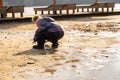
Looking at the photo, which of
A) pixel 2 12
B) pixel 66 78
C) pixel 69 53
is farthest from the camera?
pixel 2 12

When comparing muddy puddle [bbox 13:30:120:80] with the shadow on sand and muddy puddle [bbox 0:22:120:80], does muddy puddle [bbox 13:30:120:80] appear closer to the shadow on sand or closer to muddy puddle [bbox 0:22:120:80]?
muddy puddle [bbox 0:22:120:80]

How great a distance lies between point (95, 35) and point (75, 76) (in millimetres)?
6181

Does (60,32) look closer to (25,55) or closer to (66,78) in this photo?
(25,55)

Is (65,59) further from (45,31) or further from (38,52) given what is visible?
(45,31)

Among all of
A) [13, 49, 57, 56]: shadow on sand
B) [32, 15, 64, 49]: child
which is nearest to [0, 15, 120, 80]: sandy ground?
[13, 49, 57, 56]: shadow on sand

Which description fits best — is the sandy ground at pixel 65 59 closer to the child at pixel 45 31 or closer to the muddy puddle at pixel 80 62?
the muddy puddle at pixel 80 62

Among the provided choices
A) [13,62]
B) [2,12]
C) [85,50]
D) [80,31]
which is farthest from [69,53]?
[2,12]

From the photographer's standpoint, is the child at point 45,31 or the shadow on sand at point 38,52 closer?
the shadow on sand at point 38,52

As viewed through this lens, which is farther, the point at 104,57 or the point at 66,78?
the point at 104,57

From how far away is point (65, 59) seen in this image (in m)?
8.33

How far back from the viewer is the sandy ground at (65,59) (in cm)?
673

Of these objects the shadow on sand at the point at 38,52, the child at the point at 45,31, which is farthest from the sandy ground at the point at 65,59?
the child at the point at 45,31

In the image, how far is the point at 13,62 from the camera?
25.8 feet

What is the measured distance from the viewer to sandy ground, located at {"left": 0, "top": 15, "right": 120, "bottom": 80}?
673cm
